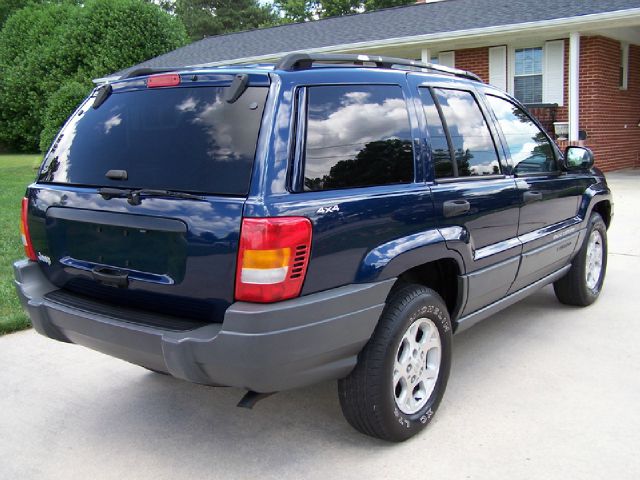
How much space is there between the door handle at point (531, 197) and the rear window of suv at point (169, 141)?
2.12 m

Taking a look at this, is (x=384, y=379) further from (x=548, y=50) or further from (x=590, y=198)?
(x=548, y=50)

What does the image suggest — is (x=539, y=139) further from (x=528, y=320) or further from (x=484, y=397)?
(x=484, y=397)

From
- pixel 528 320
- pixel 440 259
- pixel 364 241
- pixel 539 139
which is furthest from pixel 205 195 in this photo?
pixel 528 320

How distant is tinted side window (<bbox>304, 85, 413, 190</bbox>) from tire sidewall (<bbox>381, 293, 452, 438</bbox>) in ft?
2.12

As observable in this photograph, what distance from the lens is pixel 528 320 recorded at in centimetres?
509

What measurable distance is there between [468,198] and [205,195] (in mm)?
1576

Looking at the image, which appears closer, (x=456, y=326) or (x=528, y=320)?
(x=456, y=326)

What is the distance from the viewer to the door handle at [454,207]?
3.34 metres

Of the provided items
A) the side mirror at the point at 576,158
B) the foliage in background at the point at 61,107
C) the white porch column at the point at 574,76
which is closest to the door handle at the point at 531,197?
the side mirror at the point at 576,158

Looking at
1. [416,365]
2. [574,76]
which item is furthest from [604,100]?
[416,365]

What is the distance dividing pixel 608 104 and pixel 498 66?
8.72 feet

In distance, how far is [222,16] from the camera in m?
45.8

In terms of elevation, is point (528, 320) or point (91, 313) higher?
point (91, 313)

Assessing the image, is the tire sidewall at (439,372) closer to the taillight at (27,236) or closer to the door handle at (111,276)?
the door handle at (111,276)
